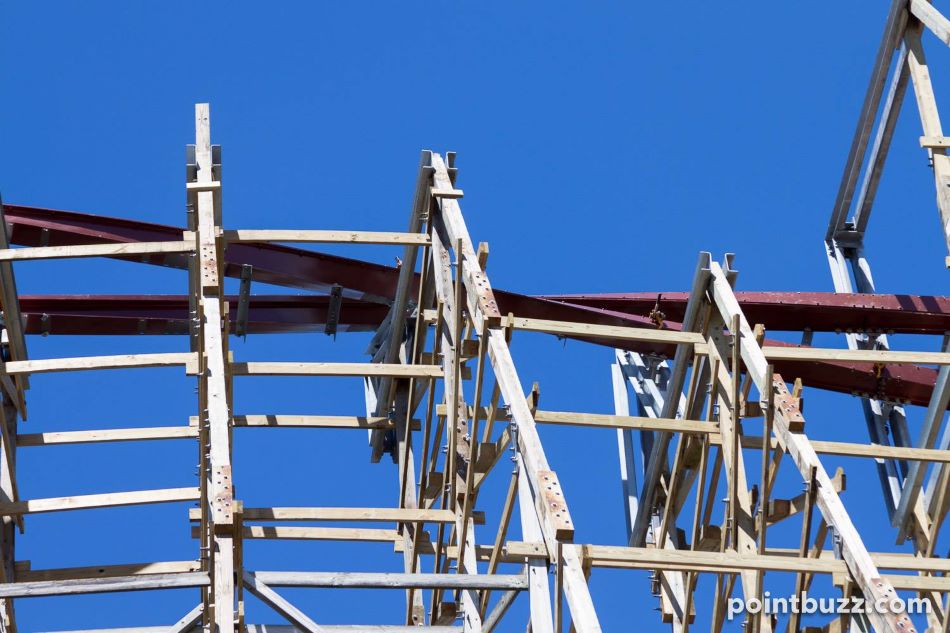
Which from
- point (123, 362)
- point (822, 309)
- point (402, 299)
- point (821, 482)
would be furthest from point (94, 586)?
point (822, 309)

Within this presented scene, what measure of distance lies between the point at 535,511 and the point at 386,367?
4.30m

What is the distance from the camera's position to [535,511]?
1397cm

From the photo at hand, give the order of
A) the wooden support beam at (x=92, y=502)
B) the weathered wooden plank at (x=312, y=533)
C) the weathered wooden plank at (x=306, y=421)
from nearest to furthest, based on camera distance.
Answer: the weathered wooden plank at (x=312, y=533)
the wooden support beam at (x=92, y=502)
the weathered wooden plank at (x=306, y=421)

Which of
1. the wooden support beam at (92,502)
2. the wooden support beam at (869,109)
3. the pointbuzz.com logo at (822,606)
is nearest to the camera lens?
the pointbuzz.com logo at (822,606)

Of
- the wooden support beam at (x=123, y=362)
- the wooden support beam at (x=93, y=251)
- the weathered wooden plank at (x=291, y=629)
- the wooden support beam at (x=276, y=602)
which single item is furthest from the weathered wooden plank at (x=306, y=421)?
the wooden support beam at (x=276, y=602)

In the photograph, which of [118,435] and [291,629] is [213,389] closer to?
[291,629]

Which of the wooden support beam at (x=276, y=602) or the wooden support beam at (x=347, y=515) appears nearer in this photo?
the wooden support beam at (x=276, y=602)

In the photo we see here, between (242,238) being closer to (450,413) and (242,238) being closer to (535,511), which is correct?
(450,413)

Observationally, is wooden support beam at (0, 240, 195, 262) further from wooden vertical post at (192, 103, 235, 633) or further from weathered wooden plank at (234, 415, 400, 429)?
weathered wooden plank at (234, 415, 400, 429)

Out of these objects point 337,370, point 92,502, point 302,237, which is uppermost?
point 302,237

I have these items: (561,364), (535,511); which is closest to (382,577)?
(535,511)

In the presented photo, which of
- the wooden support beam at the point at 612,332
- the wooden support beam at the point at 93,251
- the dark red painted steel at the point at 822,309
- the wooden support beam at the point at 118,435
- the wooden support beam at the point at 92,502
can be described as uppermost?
the wooden support beam at the point at 93,251

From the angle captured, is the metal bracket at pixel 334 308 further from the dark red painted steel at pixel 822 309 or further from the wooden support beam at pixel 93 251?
the wooden support beam at pixel 93 251

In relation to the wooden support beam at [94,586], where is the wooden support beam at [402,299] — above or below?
above
